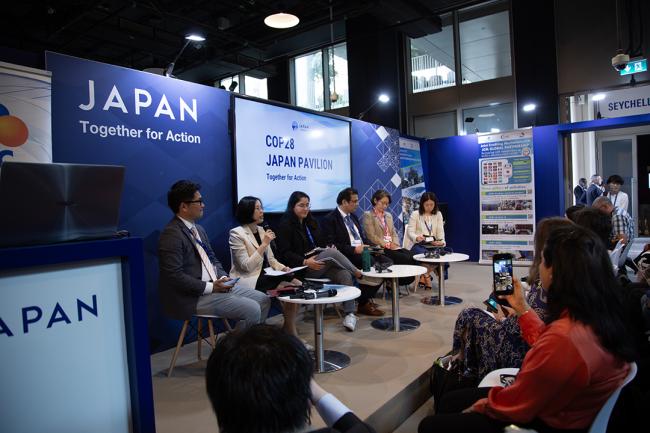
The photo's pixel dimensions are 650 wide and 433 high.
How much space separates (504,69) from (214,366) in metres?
8.70

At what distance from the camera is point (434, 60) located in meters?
9.00

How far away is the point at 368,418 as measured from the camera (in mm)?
2268

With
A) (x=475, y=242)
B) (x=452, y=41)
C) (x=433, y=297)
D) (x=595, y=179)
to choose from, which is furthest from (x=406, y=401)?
(x=452, y=41)

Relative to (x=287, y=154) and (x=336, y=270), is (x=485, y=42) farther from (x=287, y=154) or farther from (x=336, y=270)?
(x=336, y=270)

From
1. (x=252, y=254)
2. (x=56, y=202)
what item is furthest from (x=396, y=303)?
(x=56, y=202)

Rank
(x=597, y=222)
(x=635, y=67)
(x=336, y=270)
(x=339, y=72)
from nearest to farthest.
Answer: (x=597, y=222) < (x=336, y=270) < (x=635, y=67) < (x=339, y=72)

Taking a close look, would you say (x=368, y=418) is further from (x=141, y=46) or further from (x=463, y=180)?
(x=141, y=46)

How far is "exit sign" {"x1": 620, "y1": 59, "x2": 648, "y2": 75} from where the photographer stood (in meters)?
6.23

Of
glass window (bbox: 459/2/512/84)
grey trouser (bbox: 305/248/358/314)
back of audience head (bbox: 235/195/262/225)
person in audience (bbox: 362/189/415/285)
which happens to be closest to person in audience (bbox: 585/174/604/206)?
glass window (bbox: 459/2/512/84)

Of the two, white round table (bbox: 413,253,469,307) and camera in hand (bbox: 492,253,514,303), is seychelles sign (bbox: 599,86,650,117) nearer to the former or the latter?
white round table (bbox: 413,253,469,307)

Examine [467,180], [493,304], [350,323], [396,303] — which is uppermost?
[467,180]

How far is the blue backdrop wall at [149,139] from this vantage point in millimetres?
2916

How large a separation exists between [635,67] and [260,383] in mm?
7679

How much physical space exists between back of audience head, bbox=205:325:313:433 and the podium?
28.9 inches
